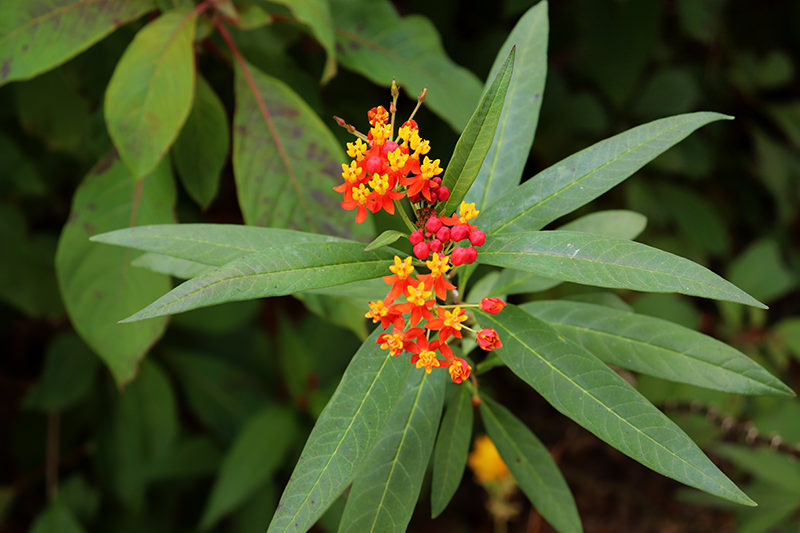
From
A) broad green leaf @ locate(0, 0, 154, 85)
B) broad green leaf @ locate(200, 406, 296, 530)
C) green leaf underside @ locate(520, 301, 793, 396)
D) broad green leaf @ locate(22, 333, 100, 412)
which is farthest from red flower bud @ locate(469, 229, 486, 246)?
broad green leaf @ locate(22, 333, 100, 412)

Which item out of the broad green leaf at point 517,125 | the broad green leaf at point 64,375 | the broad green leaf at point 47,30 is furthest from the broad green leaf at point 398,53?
the broad green leaf at point 64,375

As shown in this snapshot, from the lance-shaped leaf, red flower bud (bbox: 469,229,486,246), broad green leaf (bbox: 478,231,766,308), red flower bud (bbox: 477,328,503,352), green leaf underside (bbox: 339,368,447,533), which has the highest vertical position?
broad green leaf (bbox: 478,231,766,308)

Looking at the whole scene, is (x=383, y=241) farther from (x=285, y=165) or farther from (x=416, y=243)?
(x=285, y=165)

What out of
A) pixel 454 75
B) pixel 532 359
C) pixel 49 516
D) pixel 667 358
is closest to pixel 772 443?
pixel 667 358

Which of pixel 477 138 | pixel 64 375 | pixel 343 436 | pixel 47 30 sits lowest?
pixel 64 375

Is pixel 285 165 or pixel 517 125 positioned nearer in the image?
pixel 517 125

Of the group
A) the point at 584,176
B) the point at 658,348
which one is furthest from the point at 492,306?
the point at 658,348

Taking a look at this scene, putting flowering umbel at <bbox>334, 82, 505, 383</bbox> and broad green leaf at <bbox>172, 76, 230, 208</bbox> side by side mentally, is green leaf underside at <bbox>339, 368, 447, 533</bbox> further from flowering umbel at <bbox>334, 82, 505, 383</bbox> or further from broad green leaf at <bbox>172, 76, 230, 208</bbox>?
broad green leaf at <bbox>172, 76, 230, 208</bbox>
